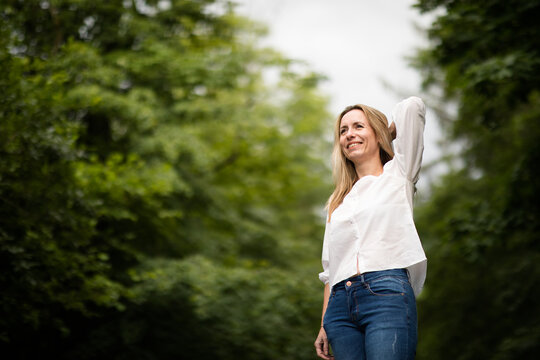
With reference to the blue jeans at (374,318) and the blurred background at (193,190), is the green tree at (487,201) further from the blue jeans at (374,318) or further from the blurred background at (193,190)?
the blue jeans at (374,318)

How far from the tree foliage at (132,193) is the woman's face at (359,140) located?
315 cm

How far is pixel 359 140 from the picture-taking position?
2346mm

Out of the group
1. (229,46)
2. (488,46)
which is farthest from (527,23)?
(229,46)

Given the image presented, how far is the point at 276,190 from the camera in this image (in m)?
14.1

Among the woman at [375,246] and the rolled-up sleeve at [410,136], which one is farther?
the rolled-up sleeve at [410,136]

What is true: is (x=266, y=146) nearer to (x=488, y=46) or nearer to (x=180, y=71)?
(x=180, y=71)

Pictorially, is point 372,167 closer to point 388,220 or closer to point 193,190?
point 388,220

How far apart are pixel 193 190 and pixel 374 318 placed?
8.23 metres

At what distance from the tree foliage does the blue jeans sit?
3317 mm

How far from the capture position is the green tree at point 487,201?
519cm

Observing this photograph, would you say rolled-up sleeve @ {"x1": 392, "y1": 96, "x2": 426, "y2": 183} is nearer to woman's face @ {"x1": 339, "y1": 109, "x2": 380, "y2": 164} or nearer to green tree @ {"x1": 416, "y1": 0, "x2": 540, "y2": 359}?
woman's face @ {"x1": 339, "y1": 109, "x2": 380, "y2": 164}

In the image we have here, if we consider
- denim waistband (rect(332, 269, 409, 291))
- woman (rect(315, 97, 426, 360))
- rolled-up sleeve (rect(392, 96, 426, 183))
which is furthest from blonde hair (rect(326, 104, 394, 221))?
denim waistband (rect(332, 269, 409, 291))

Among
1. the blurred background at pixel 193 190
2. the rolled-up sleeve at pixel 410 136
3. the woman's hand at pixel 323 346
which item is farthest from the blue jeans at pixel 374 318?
the blurred background at pixel 193 190

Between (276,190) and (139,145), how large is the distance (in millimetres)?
5877
